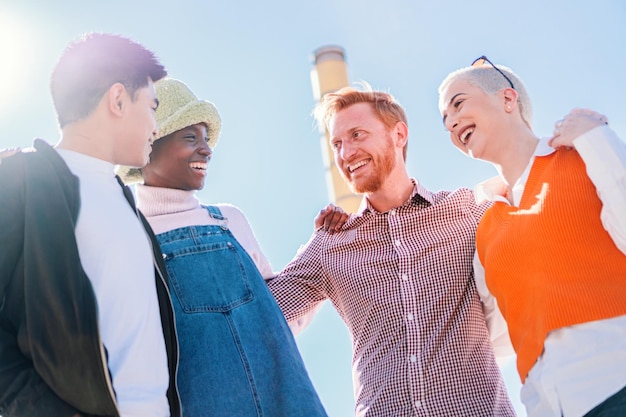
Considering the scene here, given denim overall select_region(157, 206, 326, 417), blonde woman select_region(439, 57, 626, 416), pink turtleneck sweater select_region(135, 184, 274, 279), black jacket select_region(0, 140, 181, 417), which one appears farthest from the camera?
pink turtleneck sweater select_region(135, 184, 274, 279)

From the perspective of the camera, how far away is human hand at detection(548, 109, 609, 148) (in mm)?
2658

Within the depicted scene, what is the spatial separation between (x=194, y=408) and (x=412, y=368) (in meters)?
1.18

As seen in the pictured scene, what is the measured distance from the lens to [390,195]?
4.00 m

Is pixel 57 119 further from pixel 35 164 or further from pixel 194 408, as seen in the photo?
pixel 194 408

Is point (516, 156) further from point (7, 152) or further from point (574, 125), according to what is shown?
point (7, 152)

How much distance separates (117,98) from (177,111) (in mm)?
673

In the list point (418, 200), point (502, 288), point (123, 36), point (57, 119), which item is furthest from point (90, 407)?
point (418, 200)

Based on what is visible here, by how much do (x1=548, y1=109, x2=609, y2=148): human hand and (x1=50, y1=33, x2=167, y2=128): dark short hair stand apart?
62.4 inches

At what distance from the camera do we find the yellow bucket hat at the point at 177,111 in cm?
315

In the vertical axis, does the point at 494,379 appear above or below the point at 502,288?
below

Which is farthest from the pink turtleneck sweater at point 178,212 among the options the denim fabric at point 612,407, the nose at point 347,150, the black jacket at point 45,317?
the denim fabric at point 612,407

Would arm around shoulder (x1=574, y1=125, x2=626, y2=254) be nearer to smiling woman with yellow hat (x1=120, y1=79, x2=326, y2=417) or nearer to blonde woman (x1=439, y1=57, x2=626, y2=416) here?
blonde woman (x1=439, y1=57, x2=626, y2=416)

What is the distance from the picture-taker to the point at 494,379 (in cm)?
337

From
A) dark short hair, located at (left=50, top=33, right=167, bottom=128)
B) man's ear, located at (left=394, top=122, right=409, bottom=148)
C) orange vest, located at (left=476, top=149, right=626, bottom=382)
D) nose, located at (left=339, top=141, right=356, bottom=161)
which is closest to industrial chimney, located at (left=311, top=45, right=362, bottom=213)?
man's ear, located at (left=394, top=122, right=409, bottom=148)
